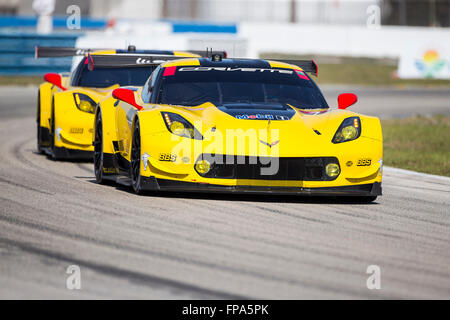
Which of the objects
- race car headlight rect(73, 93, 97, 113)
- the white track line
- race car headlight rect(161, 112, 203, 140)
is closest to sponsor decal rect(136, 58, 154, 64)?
race car headlight rect(73, 93, 97, 113)

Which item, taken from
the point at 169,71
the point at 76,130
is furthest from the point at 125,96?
the point at 76,130

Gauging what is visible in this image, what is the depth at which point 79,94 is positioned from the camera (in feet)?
36.5

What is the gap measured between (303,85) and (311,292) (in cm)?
437

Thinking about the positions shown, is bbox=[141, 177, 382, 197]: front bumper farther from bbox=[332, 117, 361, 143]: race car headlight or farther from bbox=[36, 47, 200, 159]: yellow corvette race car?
bbox=[36, 47, 200, 159]: yellow corvette race car

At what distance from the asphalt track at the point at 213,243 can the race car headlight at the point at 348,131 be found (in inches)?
21.6

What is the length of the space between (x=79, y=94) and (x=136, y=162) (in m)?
3.33

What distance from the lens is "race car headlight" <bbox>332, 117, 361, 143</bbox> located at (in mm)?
7793

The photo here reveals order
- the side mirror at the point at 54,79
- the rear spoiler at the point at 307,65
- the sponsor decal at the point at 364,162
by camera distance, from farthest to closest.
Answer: the side mirror at the point at 54,79, the rear spoiler at the point at 307,65, the sponsor decal at the point at 364,162

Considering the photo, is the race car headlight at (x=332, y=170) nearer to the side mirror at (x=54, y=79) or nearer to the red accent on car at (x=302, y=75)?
the red accent on car at (x=302, y=75)

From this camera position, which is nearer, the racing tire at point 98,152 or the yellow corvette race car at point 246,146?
the yellow corvette race car at point 246,146

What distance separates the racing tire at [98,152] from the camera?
902cm

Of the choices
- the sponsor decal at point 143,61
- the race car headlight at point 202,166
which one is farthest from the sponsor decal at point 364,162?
the sponsor decal at point 143,61

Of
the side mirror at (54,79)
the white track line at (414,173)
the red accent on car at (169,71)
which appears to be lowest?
the white track line at (414,173)

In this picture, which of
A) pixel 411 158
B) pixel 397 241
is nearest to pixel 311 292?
pixel 397 241
